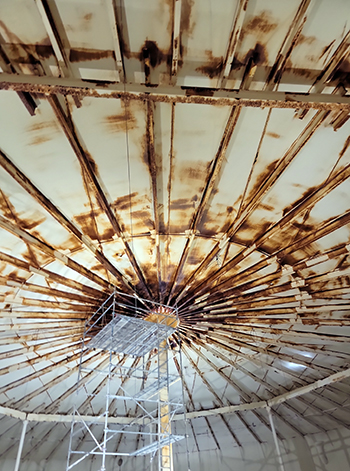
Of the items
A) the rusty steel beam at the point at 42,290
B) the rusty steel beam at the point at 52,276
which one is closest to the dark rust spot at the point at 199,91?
the rusty steel beam at the point at 52,276

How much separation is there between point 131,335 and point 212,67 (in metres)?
10.1

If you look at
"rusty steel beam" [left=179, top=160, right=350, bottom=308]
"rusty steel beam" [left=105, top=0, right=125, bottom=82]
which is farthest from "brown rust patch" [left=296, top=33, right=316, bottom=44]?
"rusty steel beam" [left=179, top=160, right=350, bottom=308]

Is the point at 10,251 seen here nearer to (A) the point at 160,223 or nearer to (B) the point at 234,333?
(A) the point at 160,223

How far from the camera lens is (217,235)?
11086mm

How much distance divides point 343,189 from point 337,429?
18.8 metres

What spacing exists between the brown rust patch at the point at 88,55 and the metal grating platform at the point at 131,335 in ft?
25.7

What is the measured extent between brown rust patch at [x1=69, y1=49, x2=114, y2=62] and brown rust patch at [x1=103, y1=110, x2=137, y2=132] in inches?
47.1

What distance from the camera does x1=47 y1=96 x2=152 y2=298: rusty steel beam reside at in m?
7.00

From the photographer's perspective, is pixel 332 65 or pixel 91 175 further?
pixel 91 175

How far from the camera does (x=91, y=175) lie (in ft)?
27.7

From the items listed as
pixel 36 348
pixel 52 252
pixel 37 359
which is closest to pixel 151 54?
pixel 52 252

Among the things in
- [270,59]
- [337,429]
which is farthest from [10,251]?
[337,429]

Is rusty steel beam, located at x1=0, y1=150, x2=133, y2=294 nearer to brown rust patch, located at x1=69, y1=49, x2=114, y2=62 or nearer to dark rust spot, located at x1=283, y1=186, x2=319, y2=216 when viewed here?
brown rust patch, located at x1=69, y1=49, x2=114, y2=62

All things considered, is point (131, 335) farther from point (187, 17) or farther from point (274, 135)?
point (187, 17)
